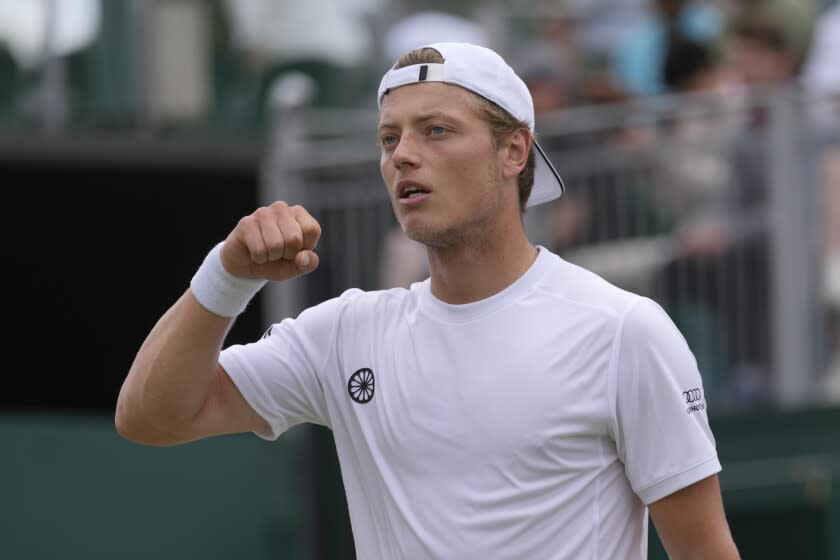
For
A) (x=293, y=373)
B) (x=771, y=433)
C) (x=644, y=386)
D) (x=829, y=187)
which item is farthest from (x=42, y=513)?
(x=644, y=386)

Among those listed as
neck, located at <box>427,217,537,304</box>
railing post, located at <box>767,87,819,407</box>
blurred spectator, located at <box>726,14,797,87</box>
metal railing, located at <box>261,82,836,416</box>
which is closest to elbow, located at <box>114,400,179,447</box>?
neck, located at <box>427,217,537,304</box>

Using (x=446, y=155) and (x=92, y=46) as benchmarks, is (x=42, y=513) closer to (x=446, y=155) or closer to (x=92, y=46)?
(x=92, y=46)

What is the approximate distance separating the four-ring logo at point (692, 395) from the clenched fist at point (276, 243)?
877 millimetres

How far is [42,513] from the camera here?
29.5ft

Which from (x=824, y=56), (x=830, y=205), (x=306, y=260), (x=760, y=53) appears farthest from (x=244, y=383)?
(x=824, y=56)

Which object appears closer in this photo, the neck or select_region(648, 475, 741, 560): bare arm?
select_region(648, 475, 741, 560): bare arm

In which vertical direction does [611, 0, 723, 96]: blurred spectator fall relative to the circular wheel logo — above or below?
above

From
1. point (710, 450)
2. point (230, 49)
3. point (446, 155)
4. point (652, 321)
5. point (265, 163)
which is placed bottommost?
point (710, 450)

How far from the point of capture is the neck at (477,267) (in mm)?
3951

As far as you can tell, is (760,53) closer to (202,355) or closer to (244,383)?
(244,383)

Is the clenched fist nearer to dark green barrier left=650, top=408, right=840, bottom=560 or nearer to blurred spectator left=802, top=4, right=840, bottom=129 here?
dark green barrier left=650, top=408, right=840, bottom=560

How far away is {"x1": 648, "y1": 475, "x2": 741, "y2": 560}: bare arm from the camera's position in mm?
3742

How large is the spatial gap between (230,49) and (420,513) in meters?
6.79

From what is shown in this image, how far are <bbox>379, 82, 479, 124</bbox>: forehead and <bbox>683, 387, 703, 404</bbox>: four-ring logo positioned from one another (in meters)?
0.80
